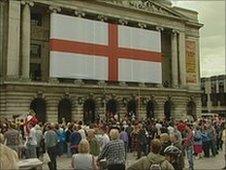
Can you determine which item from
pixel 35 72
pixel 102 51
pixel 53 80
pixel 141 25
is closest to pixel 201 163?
pixel 53 80

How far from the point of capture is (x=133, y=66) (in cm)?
5688

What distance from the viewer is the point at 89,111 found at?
54.6 m

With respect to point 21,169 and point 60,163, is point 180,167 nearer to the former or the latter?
point 21,169

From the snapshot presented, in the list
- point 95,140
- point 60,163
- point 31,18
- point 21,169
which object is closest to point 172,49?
point 31,18

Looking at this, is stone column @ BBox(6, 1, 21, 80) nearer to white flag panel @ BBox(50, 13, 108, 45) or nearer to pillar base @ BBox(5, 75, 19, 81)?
pillar base @ BBox(5, 75, 19, 81)

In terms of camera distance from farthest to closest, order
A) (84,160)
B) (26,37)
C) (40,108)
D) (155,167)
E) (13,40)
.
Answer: (40,108) → (26,37) → (13,40) → (84,160) → (155,167)

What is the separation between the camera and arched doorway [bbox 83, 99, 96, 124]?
5412 centimetres

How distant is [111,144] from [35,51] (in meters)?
43.5

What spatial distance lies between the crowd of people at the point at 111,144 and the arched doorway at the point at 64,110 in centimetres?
2285

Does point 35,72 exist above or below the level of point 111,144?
above

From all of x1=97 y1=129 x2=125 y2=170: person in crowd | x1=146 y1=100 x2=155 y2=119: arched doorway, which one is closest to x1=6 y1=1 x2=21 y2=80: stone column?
x1=146 y1=100 x2=155 y2=119: arched doorway

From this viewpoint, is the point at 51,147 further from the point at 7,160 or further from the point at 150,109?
the point at 150,109

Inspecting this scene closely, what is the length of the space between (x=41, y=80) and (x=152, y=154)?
45321mm

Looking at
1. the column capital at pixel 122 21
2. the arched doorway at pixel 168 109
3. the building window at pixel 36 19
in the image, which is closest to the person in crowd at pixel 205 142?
the building window at pixel 36 19
